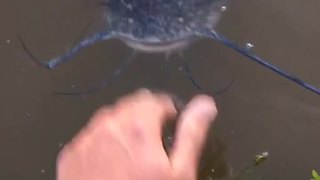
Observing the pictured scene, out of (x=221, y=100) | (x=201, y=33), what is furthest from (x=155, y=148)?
(x=221, y=100)

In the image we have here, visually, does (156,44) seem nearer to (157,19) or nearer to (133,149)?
(157,19)

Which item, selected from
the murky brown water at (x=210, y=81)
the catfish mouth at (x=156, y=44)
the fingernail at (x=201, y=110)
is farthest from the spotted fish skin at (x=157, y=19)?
the fingernail at (x=201, y=110)

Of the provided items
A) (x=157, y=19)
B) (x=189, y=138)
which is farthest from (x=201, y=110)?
(x=157, y=19)

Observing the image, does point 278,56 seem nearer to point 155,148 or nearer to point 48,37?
point 48,37

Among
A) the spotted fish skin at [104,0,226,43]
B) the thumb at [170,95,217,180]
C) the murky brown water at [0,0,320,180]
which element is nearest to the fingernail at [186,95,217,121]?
the thumb at [170,95,217,180]

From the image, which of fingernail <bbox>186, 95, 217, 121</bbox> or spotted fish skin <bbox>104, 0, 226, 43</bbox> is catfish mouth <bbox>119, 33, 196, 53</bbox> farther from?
fingernail <bbox>186, 95, 217, 121</bbox>

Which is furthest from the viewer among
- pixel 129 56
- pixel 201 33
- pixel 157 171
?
pixel 129 56
